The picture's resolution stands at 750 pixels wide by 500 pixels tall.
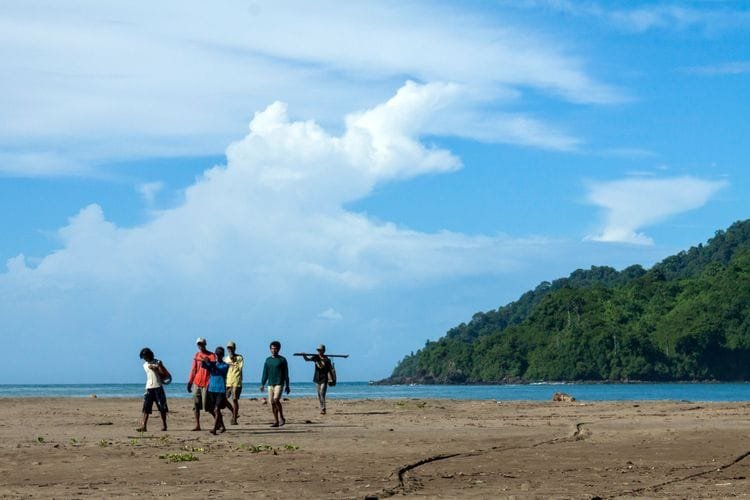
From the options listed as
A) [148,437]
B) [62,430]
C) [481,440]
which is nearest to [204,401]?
[148,437]

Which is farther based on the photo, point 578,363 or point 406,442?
point 578,363

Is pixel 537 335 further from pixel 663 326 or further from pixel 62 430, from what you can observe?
pixel 62 430

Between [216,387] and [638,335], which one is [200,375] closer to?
[216,387]

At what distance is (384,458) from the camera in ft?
52.9

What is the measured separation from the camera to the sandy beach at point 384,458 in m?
12.7

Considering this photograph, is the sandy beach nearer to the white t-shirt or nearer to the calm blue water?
the white t-shirt

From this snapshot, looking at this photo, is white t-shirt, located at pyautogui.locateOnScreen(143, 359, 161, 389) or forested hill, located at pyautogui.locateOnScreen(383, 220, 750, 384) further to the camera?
forested hill, located at pyautogui.locateOnScreen(383, 220, 750, 384)

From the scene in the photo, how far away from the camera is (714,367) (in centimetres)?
16350

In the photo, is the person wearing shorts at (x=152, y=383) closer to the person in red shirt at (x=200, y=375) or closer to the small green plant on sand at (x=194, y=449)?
→ the person in red shirt at (x=200, y=375)

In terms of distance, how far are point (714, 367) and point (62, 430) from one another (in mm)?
153124

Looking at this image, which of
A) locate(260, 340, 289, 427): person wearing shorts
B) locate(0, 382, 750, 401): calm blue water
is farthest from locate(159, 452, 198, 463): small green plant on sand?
locate(0, 382, 750, 401): calm blue water

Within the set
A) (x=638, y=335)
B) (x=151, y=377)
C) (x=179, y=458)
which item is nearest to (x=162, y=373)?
(x=151, y=377)

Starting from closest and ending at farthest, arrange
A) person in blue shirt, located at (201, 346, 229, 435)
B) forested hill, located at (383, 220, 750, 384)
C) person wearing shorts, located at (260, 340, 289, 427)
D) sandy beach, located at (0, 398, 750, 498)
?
sandy beach, located at (0, 398, 750, 498), person in blue shirt, located at (201, 346, 229, 435), person wearing shorts, located at (260, 340, 289, 427), forested hill, located at (383, 220, 750, 384)

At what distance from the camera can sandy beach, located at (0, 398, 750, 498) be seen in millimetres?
12719
